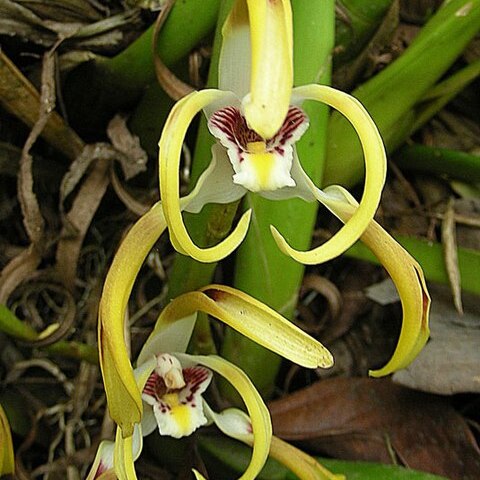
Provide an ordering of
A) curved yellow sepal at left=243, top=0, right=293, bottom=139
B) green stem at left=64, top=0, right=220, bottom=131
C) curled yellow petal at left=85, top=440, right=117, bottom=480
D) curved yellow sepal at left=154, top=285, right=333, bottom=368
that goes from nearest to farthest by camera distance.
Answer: curved yellow sepal at left=243, top=0, right=293, bottom=139 < curved yellow sepal at left=154, top=285, right=333, bottom=368 < curled yellow petal at left=85, top=440, right=117, bottom=480 < green stem at left=64, top=0, right=220, bottom=131

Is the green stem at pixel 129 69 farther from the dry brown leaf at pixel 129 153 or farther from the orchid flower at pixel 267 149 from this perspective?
the orchid flower at pixel 267 149

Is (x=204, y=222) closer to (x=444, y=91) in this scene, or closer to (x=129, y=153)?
(x=129, y=153)

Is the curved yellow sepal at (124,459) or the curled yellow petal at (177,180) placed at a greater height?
the curled yellow petal at (177,180)

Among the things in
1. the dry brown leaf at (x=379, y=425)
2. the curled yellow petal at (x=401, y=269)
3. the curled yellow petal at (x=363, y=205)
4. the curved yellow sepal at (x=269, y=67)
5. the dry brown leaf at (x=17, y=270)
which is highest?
the curved yellow sepal at (x=269, y=67)

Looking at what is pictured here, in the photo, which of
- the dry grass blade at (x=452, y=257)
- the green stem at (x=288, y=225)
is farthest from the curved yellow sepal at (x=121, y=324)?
the dry grass blade at (x=452, y=257)

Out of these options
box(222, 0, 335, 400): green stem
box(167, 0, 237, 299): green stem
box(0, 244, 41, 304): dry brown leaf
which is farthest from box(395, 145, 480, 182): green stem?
box(0, 244, 41, 304): dry brown leaf

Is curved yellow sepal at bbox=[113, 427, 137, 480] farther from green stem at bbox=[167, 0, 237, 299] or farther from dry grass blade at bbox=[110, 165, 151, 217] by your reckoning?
dry grass blade at bbox=[110, 165, 151, 217]

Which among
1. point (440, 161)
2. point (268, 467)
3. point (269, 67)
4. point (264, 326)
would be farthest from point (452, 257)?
point (269, 67)

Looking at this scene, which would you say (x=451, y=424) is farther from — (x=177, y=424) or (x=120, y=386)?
(x=120, y=386)
